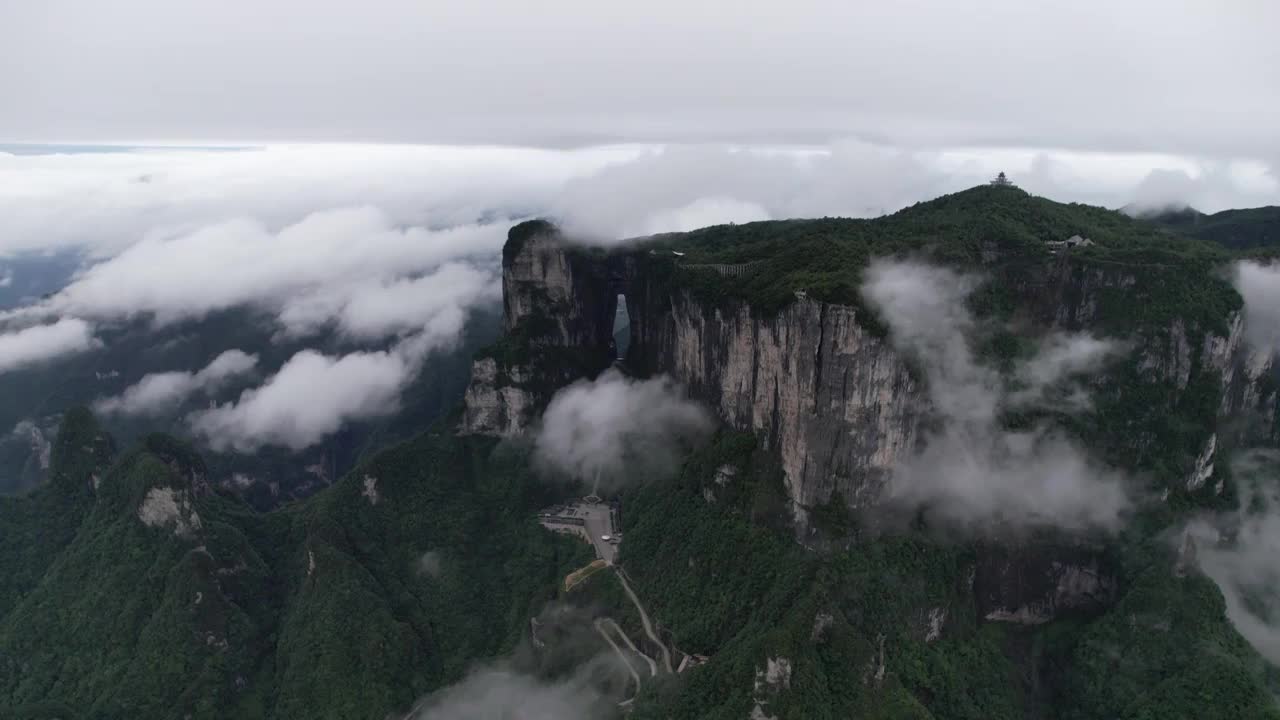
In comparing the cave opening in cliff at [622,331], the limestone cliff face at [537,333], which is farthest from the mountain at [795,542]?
the cave opening in cliff at [622,331]

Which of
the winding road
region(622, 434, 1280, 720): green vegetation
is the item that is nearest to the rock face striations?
region(622, 434, 1280, 720): green vegetation

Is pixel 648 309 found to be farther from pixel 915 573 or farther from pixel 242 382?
pixel 242 382

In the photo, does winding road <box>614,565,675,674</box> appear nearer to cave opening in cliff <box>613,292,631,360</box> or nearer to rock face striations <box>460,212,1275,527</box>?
rock face striations <box>460,212,1275,527</box>

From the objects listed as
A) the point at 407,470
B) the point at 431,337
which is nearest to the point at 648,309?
the point at 407,470

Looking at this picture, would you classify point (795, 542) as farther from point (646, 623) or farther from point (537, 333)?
point (537, 333)

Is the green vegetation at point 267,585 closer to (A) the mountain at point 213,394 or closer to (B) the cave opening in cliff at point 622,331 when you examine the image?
(A) the mountain at point 213,394

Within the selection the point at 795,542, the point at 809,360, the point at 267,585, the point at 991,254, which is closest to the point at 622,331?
the point at 267,585
